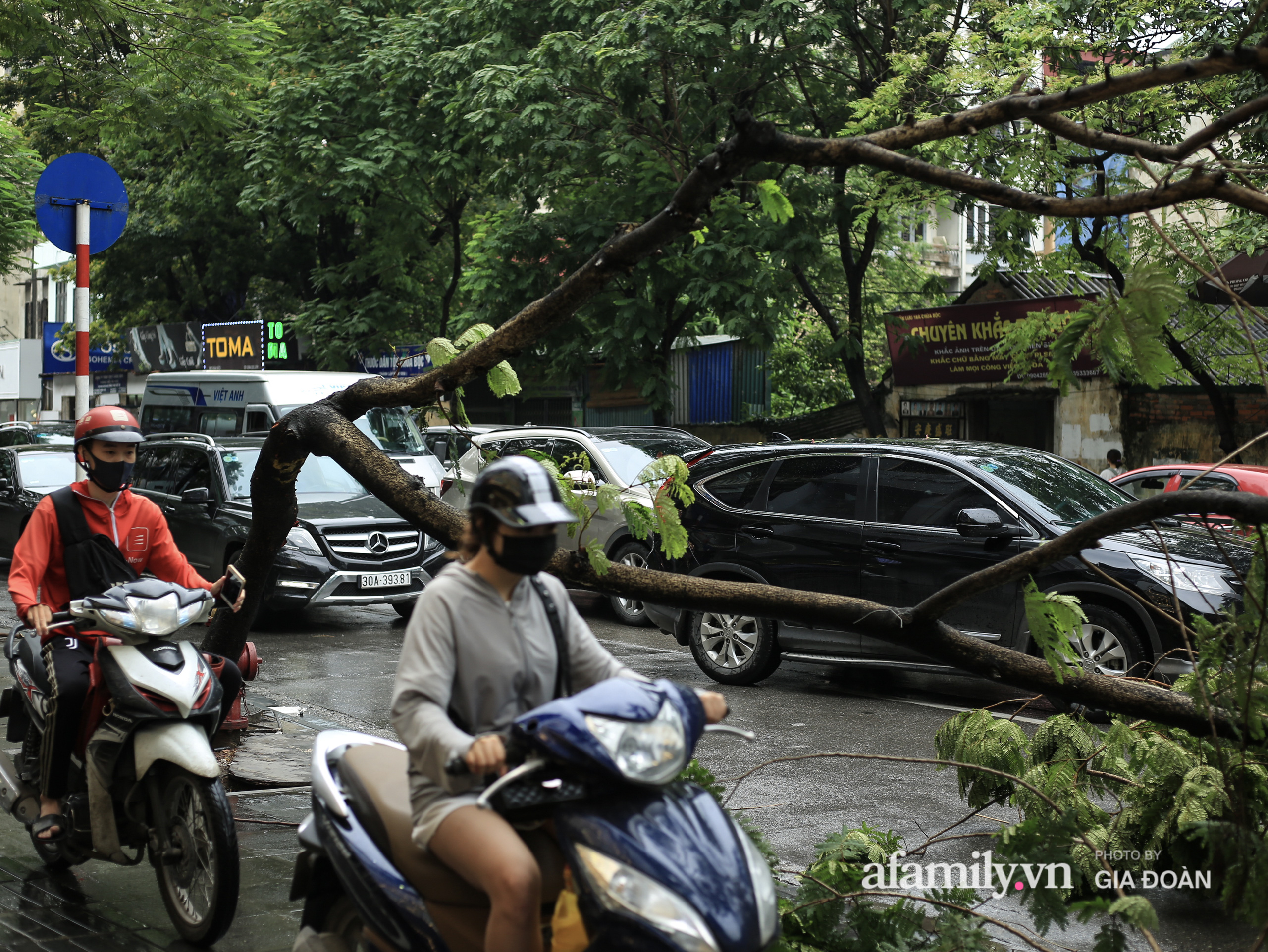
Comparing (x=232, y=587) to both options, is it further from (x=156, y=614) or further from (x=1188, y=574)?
(x=1188, y=574)

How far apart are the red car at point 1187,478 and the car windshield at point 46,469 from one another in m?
12.6

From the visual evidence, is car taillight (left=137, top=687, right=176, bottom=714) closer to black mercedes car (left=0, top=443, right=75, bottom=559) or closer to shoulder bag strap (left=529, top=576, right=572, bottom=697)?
shoulder bag strap (left=529, top=576, right=572, bottom=697)

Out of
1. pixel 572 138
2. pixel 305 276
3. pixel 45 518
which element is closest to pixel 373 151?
pixel 572 138

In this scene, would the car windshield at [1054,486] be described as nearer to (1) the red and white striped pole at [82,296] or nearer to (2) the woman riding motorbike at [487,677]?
(2) the woman riding motorbike at [487,677]

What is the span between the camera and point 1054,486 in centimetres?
888

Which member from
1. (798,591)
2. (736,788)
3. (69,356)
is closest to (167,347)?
(69,356)

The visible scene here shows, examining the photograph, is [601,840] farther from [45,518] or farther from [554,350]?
[554,350]

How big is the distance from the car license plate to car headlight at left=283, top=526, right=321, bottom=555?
1.71 feet

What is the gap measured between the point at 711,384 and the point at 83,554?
2150 cm

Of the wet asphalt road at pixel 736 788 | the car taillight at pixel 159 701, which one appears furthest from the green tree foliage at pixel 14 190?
the car taillight at pixel 159 701

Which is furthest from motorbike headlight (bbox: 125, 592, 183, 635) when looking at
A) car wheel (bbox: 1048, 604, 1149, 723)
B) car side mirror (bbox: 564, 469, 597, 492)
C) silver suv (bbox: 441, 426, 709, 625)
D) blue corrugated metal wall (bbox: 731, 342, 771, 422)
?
blue corrugated metal wall (bbox: 731, 342, 771, 422)

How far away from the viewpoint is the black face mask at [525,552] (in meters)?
2.85

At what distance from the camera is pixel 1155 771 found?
15.1ft

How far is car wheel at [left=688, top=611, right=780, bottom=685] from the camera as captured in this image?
9.36 metres
